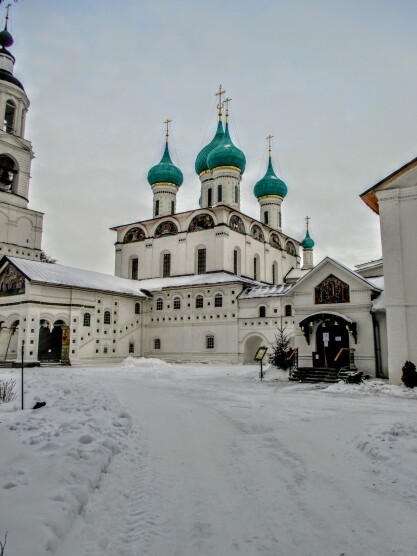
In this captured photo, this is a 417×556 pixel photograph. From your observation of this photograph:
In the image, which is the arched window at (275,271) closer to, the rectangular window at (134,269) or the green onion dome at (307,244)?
the green onion dome at (307,244)

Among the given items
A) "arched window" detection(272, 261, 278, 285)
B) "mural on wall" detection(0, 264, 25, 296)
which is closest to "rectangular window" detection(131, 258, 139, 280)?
"arched window" detection(272, 261, 278, 285)

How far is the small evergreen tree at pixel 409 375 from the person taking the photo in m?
13.6

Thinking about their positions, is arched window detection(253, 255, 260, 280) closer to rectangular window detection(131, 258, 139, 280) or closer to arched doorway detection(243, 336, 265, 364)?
arched doorway detection(243, 336, 265, 364)

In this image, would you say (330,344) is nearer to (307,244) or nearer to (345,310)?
(345,310)

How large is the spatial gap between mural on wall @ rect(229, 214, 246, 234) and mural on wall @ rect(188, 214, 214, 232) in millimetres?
1609

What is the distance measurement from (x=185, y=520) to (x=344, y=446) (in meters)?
3.31

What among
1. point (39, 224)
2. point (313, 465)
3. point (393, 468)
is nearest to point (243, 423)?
point (313, 465)

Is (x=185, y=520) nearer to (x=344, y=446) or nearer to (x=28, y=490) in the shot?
(x=28, y=490)

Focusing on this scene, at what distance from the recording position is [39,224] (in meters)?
32.8

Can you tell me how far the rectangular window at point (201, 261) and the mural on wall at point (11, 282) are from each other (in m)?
13.4

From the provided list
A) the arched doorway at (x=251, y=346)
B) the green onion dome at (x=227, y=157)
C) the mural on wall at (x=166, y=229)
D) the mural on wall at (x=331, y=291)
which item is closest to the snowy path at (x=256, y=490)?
the mural on wall at (x=331, y=291)

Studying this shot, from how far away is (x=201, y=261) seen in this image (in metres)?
34.6

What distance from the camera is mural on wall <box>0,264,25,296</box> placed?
25438 millimetres

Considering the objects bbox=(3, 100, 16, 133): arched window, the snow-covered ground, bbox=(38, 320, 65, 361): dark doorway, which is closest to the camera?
the snow-covered ground
